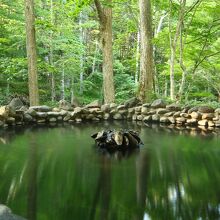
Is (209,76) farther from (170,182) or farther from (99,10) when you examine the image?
(170,182)

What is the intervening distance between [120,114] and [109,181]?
18.8 ft

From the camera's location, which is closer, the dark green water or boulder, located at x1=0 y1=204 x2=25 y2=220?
boulder, located at x1=0 y1=204 x2=25 y2=220

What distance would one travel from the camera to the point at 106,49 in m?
10.0

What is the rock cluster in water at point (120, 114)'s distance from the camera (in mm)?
7266

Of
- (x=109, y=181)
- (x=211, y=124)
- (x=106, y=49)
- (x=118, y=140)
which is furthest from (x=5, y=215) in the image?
(x=106, y=49)

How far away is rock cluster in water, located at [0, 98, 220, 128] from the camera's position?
23.8ft

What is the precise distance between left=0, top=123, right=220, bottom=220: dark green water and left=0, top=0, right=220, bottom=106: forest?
16.0 feet

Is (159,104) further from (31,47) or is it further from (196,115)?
(31,47)

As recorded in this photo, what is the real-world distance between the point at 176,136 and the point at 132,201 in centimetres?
349

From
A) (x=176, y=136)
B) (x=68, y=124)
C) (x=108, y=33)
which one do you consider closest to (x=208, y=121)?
(x=176, y=136)

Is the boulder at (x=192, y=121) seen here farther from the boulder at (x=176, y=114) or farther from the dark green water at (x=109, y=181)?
the dark green water at (x=109, y=181)

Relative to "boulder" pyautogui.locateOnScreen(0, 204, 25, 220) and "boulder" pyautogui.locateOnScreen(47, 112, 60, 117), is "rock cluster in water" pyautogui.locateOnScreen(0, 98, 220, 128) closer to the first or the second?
"boulder" pyautogui.locateOnScreen(47, 112, 60, 117)

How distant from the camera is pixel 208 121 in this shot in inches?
284

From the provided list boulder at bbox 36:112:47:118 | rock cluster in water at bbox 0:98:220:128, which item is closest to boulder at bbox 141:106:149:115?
rock cluster in water at bbox 0:98:220:128
